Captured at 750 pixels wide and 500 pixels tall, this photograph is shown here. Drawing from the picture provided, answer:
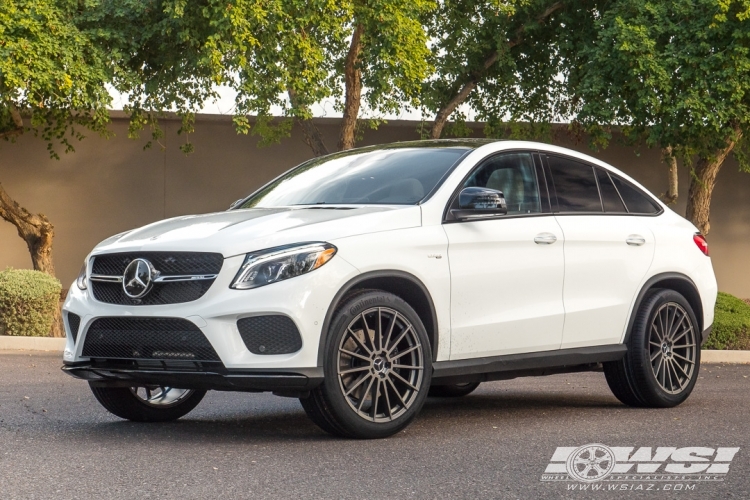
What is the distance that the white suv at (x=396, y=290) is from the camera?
6.14 metres

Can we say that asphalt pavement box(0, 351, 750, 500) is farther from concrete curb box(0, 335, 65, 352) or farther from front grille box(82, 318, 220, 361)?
concrete curb box(0, 335, 65, 352)

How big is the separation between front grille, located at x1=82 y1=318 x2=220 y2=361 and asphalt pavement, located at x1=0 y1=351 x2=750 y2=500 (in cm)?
53

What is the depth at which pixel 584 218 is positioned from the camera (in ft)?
26.1

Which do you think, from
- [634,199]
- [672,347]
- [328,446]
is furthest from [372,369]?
[634,199]

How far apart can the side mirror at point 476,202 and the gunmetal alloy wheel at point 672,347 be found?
6.49ft

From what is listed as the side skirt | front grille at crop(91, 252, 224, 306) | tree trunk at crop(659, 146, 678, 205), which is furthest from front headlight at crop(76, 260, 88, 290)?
tree trunk at crop(659, 146, 678, 205)

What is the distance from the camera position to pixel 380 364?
6488 mm

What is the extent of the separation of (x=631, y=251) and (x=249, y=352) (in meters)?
3.31

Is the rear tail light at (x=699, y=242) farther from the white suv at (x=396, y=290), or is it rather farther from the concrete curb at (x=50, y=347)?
the concrete curb at (x=50, y=347)

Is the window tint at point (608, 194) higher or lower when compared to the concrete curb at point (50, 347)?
higher

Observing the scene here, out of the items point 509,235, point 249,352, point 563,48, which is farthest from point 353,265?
point 563,48

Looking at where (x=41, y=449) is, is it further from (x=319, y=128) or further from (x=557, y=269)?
(x=319, y=128)

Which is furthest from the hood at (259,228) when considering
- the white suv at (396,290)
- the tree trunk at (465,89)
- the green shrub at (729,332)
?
the tree trunk at (465,89)

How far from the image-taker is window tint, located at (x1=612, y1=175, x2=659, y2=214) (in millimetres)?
8539
